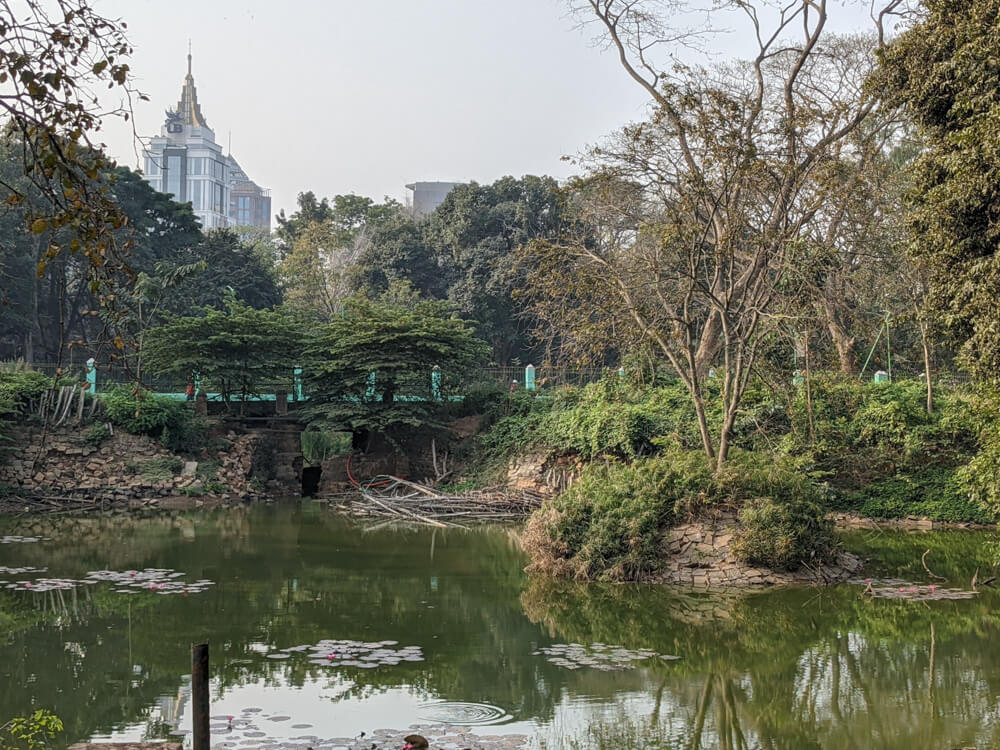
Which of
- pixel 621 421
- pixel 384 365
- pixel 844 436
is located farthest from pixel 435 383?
pixel 844 436

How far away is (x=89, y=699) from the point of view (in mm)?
7301

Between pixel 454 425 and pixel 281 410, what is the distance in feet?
13.0

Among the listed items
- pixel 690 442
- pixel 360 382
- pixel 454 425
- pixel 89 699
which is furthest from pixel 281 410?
pixel 89 699

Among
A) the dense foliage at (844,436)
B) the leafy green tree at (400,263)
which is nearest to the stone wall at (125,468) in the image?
the dense foliage at (844,436)

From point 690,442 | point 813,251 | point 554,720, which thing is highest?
point 813,251

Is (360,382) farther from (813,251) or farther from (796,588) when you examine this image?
(796,588)

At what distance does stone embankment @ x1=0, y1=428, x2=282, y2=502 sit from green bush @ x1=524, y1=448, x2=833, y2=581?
10544mm

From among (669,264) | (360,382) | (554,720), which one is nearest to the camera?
(554,720)

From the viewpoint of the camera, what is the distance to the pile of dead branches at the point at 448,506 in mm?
18766

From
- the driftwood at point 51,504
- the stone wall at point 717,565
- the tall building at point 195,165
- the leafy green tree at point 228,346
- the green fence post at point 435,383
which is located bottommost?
the stone wall at point 717,565

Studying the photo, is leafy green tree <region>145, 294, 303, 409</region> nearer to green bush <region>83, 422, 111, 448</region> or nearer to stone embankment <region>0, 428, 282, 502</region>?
stone embankment <region>0, 428, 282, 502</region>

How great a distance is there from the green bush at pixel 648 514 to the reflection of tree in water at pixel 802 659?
1.42 feet

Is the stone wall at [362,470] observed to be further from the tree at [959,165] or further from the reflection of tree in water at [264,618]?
the tree at [959,165]

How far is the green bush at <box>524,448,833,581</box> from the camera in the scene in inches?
470
